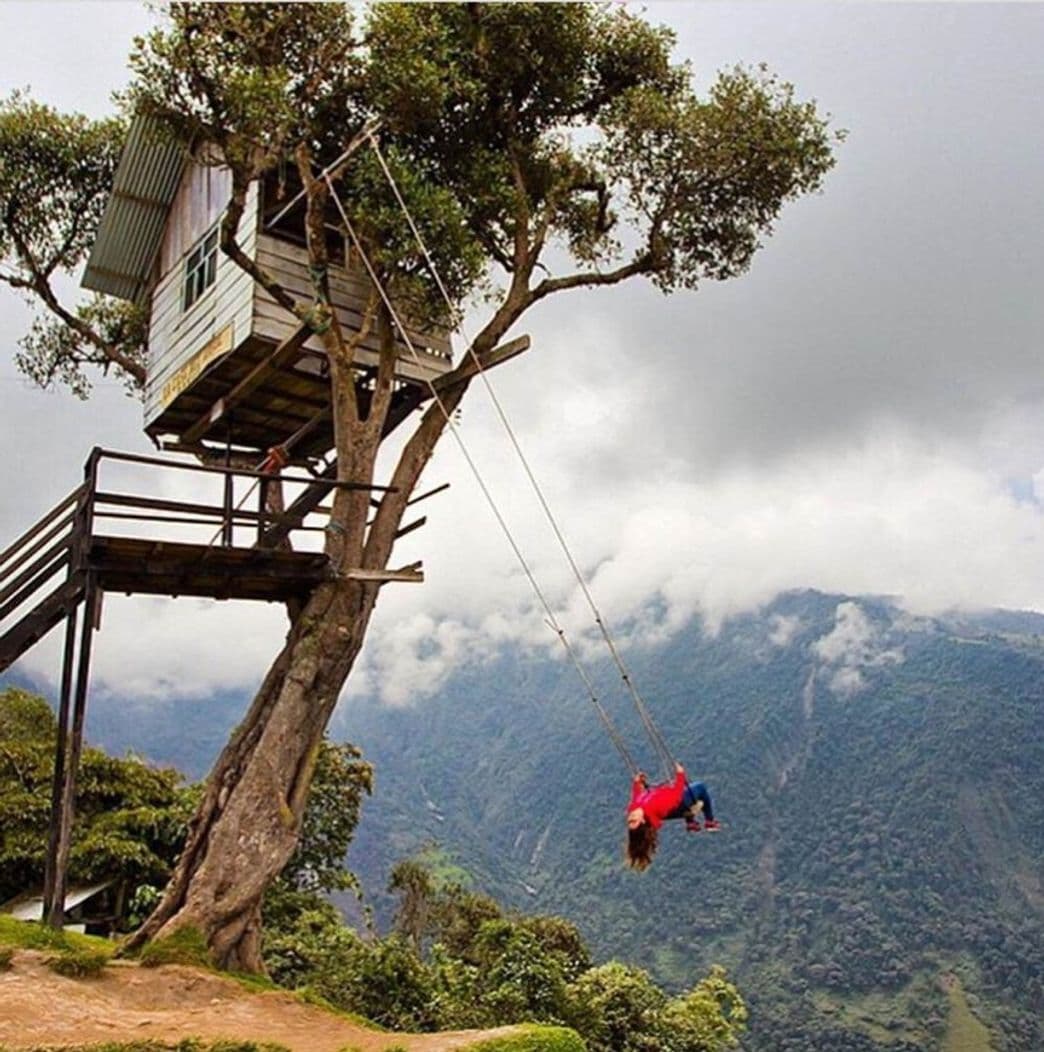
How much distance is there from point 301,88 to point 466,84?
2.23m

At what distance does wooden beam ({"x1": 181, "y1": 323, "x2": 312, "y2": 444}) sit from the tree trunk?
3.40 meters

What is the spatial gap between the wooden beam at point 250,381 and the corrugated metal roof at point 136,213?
327 cm

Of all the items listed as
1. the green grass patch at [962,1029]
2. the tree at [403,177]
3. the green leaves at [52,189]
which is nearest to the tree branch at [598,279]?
the tree at [403,177]

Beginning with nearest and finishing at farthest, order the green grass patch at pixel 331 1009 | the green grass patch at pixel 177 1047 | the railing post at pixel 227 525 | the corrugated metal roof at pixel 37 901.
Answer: the green grass patch at pixel 177 1047 → the green grass patch at pixel 331 1009 → the railing post at pixel 227 525 → the corrugated metal roof at pixel 37 901

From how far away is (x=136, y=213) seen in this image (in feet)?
57.9

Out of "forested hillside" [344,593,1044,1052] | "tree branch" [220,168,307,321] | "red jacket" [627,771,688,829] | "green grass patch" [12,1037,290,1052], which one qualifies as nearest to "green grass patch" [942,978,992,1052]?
"forested hillside" [344,593,1044,1052]

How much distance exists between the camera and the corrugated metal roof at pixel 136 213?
16734 mm

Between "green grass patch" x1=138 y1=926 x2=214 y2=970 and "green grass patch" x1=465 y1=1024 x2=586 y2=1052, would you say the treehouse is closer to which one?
"green grass patch" x1=138 y1=926 x2=214 y2=970

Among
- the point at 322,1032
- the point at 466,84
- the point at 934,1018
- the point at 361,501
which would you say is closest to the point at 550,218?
the point at 466,84

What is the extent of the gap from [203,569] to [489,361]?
5.07m

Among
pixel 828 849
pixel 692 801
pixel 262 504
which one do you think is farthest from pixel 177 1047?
pixel 828 849

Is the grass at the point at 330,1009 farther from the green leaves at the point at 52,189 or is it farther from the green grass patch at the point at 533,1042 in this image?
the green leaves at the point at 52,189

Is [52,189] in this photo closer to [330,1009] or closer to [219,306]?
[219,306]

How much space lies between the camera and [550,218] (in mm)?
15789
